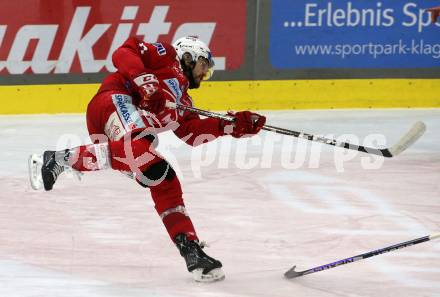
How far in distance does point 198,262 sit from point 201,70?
1049mm

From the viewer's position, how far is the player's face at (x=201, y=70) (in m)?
4.55

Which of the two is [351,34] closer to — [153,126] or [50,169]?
[153,126]

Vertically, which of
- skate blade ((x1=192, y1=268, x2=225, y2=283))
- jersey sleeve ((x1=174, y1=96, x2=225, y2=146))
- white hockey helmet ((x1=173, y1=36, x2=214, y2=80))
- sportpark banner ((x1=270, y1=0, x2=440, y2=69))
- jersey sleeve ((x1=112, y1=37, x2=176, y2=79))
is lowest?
skate blade ((x1=192, y1=268, x2=225, y2=283))

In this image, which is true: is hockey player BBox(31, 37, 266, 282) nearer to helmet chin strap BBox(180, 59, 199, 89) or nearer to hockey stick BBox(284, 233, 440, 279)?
helmet chin strap BBox(180, 59, 199, 89)

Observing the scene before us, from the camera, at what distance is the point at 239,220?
5035mm

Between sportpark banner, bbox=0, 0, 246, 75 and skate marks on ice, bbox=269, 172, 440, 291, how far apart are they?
2.35 m

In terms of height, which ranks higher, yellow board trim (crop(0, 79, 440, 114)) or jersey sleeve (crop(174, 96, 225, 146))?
yellow board trim (crop(0, 79, 440, 114))

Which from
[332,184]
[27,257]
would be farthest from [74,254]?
[332,184]

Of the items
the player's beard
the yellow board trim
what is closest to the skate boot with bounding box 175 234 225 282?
the player's beard

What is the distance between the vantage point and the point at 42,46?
797 centimetres

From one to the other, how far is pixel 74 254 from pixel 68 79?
3893 millimetres

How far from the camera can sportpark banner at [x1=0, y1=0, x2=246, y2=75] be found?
26.0 ft

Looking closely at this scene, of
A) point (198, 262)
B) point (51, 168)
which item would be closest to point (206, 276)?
point (198, 262)

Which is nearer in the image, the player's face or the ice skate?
the ice skate
